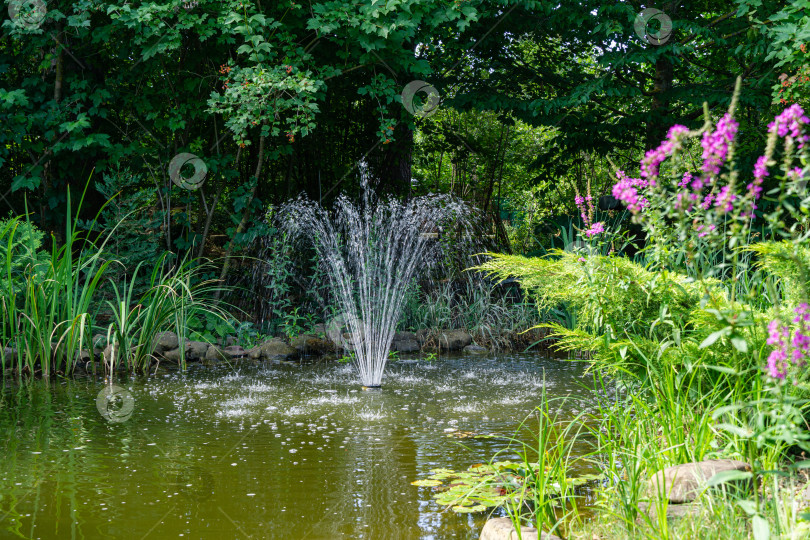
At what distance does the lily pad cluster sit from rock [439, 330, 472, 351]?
12.8 feet

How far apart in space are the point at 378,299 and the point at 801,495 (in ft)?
18.2

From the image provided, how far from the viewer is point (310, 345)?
645cm

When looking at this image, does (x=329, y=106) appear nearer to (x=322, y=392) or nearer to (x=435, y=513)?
(x=322, y=392)

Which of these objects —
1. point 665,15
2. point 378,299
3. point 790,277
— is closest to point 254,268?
point 378,299

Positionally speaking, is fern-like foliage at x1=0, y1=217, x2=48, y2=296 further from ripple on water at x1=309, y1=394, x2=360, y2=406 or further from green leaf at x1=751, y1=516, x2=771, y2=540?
green leaf at x1=751, y1=516, x2=771, y2=540

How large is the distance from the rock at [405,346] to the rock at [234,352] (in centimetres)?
145

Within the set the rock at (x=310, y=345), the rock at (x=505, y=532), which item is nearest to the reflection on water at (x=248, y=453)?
the rock at (x=505, y=532)

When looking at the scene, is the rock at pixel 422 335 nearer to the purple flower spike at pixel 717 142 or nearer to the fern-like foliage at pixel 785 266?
the fern-like foliage at pixel 785 266

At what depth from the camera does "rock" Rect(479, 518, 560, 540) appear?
199 cm

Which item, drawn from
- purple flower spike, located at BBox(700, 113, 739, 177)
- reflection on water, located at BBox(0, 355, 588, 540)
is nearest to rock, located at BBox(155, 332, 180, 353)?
reflection on water, located at BBox(0, 355, 588, 540)

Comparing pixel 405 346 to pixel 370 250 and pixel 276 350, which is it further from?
pixel 276 350

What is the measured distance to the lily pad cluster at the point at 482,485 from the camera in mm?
2396

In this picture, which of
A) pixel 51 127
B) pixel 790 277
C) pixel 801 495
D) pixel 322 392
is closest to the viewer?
pixel 801 495

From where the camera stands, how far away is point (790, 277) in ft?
7.87
